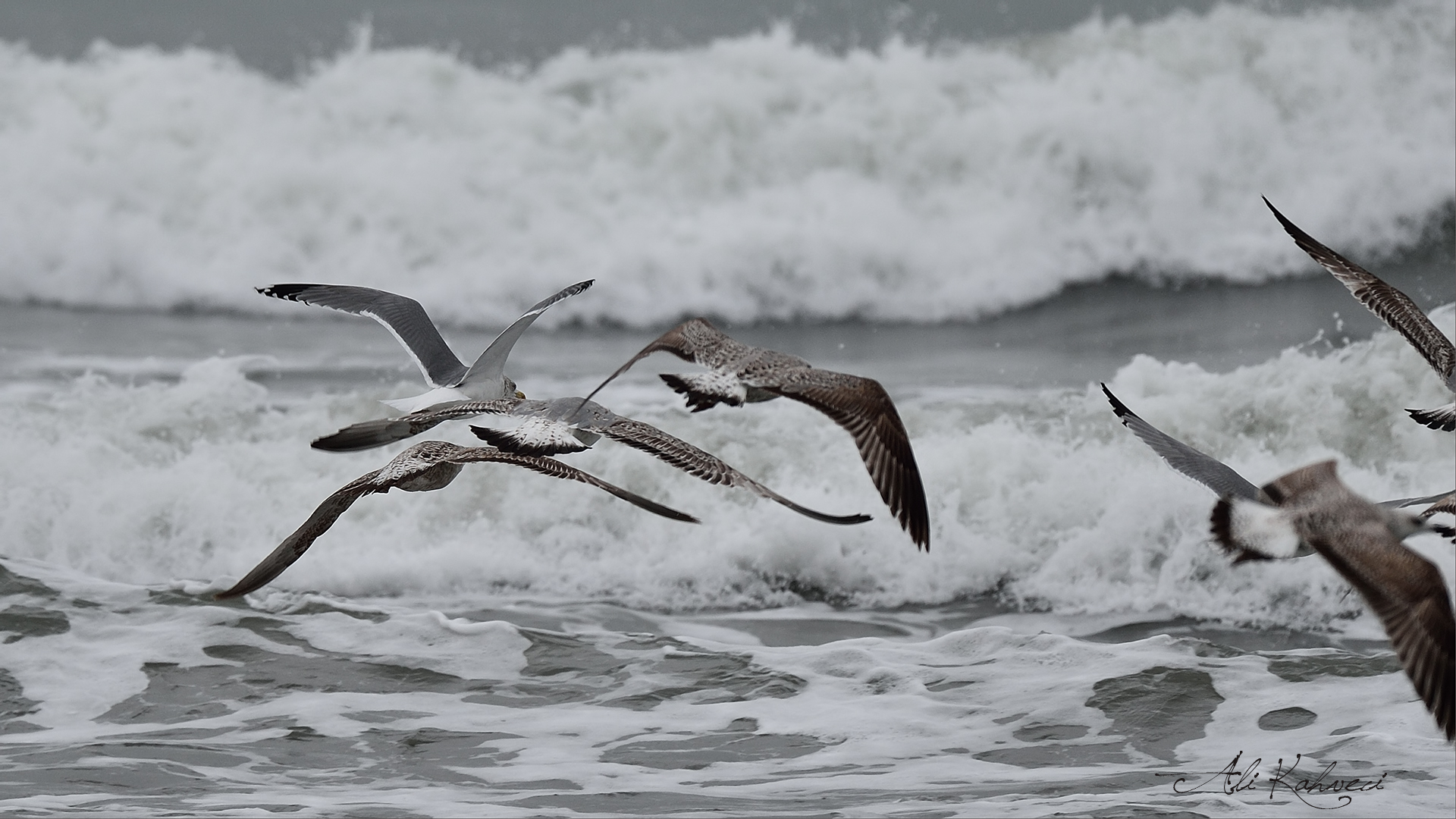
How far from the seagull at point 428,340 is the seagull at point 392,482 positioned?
229mm

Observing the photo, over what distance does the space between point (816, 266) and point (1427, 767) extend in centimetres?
1046

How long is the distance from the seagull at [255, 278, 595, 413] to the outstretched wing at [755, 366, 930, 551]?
97 cm

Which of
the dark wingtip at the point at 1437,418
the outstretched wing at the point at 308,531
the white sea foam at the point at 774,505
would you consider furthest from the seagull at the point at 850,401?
the white sea foam at the point at 774,505

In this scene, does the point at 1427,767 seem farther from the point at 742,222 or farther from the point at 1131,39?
the point at 1131,39

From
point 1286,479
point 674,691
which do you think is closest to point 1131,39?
point 674,691

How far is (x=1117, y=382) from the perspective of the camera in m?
13.5

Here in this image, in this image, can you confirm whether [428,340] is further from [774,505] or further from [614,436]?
[774,505]

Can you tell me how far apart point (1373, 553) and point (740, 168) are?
14.5 m

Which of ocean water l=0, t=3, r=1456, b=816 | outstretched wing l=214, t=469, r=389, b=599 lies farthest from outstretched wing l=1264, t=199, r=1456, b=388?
outstretched wing l=214, t=469, r=389, b=599

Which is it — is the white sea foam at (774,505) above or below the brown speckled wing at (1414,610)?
above

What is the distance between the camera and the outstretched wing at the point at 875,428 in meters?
5.60

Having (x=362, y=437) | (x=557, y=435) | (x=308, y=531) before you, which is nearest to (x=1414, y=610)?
(x=557, y=435)

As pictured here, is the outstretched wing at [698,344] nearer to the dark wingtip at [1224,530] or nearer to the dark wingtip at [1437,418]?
the dark wingtip at [1224,530]

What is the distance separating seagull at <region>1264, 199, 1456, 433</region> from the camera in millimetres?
6438
